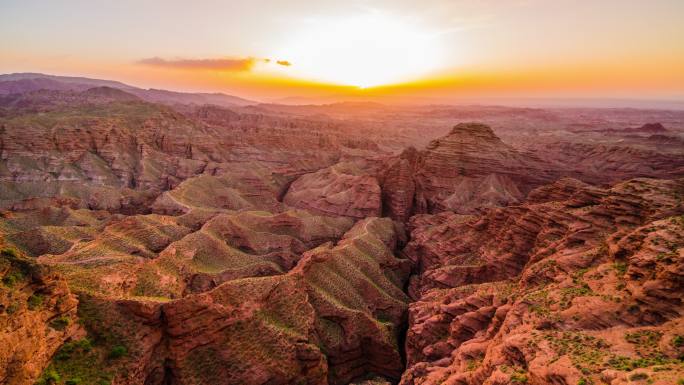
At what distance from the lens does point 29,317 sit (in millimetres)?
23188

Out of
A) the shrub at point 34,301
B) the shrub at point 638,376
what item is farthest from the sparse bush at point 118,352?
the shrub at point 638,376

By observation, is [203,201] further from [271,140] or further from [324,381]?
[271,140]

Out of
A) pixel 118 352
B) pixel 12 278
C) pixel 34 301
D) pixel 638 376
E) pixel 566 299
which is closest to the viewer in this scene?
pixel 638 376

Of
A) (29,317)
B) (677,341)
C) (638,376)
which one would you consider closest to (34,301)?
(29,317)

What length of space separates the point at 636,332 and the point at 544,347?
15.9 ft

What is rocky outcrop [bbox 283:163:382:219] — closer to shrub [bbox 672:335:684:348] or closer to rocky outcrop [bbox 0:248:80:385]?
rocky outcrop [bbox 0:248:80:385]

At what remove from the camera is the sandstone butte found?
75.2 feet

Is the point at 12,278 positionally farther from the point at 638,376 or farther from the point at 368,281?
the point at 368,281

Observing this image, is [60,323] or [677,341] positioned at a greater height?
[677,341]

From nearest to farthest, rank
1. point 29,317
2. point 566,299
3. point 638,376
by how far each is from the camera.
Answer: point 638,376 < point 29,317 < point 566,299

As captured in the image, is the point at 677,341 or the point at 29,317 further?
the point at 29,317

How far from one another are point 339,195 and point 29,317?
2465 inches

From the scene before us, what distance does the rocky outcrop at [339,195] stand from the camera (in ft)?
260

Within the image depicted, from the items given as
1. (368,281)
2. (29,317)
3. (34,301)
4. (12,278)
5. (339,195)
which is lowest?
(368,281)
